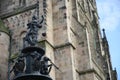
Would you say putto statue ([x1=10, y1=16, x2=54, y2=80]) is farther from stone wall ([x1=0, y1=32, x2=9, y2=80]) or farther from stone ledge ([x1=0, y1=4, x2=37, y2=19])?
stone ledge ([x1=0, y1=4, x2=37, y2=19])

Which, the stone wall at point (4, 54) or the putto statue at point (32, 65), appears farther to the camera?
the stone wall at point (4, 54)

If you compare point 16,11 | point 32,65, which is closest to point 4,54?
point 16,11

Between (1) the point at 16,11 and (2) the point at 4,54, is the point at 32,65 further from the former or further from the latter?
(1) the point at 16,11

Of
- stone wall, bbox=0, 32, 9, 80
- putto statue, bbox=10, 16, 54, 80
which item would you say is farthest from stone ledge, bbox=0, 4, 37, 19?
putto statue, bbox=10, 16, 54, 80

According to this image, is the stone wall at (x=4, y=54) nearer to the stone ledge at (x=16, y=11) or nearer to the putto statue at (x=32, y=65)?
the stone ledge at (x=16, y=11)

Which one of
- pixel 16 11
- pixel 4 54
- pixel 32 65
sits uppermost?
pixel 16 11

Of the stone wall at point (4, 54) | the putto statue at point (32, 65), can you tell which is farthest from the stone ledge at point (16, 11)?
the putto statue at point (32, 65)

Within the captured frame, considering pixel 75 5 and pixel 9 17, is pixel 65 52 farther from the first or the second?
pixel 75 5

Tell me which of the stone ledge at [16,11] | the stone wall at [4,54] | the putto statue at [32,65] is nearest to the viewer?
the putto statue at [32,65]

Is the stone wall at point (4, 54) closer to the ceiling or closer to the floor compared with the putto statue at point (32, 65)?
closer to the ceiling

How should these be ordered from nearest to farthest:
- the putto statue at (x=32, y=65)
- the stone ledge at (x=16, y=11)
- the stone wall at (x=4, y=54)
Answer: the putto statue at (x=32, y=65)
the stone wall at (x=4, y=54)
the stone ledge at (x=16, y=11)

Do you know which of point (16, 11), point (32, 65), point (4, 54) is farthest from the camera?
point (16, 11)

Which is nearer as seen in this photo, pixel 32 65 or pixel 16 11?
pixel 32 65

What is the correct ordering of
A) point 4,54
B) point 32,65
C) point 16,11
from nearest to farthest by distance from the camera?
point 32,65
point 4,54
point 16,11
